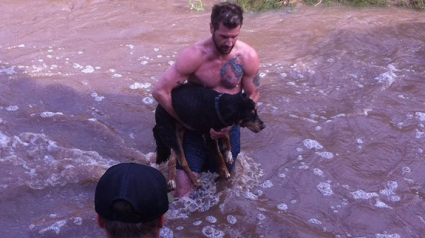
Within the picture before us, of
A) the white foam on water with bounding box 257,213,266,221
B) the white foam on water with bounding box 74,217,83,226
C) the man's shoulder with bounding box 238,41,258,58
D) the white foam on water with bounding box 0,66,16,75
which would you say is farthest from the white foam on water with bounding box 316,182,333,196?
the white foam on water with bounding box 0,66,16,75

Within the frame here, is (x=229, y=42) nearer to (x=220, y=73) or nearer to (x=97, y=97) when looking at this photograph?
(x=220, y=73)

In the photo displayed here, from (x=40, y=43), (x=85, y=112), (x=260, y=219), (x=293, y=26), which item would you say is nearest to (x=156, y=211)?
(x=260, y=219)

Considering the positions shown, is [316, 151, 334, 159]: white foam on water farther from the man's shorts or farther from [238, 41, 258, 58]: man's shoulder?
[238, 41, 258, 58]: man's shoulder

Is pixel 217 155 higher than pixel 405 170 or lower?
higher

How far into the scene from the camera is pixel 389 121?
5.92 metres

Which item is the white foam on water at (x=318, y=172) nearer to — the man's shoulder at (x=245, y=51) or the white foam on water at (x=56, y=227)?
the man's shoulder at (x=245, y=51)

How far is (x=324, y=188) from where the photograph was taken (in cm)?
479

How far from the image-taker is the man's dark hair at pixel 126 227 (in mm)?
2000

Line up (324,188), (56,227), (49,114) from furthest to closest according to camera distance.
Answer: (49,114) < (324,188) < (56,227)

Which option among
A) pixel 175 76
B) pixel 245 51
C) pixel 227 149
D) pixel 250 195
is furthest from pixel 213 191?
pixel 245 51

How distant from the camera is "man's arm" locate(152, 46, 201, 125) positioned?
161 inches

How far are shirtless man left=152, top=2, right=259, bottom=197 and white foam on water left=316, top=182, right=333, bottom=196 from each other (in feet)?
3.29

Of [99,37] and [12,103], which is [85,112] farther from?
[99,37]

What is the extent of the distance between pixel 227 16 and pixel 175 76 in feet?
2.07
